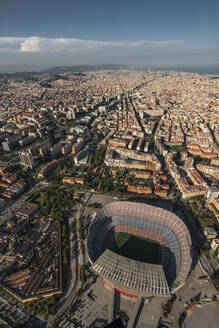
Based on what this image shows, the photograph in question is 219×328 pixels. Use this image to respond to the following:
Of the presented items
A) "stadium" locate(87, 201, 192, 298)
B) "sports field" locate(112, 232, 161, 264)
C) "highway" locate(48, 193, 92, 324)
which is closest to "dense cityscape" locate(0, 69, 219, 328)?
"highway" locate(48, 193, 92, 324)

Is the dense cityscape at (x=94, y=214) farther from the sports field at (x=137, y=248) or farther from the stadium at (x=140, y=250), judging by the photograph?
the sports field at (x=137, y=248)

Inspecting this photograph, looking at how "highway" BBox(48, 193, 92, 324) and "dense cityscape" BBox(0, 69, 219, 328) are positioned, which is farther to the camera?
"highway" BBox(48, 193, 92, 324)

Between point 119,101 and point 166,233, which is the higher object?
point 119,101

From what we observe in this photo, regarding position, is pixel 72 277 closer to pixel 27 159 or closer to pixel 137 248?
pixel 137 248

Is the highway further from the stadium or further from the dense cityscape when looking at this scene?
the stadium

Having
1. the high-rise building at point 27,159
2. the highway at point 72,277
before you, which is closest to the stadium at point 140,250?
the highway at point 72,277

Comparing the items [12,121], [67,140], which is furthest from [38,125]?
[67,140]

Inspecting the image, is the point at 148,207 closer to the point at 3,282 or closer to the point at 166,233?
the point at 166,233

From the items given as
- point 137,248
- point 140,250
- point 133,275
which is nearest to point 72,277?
point 133,275
